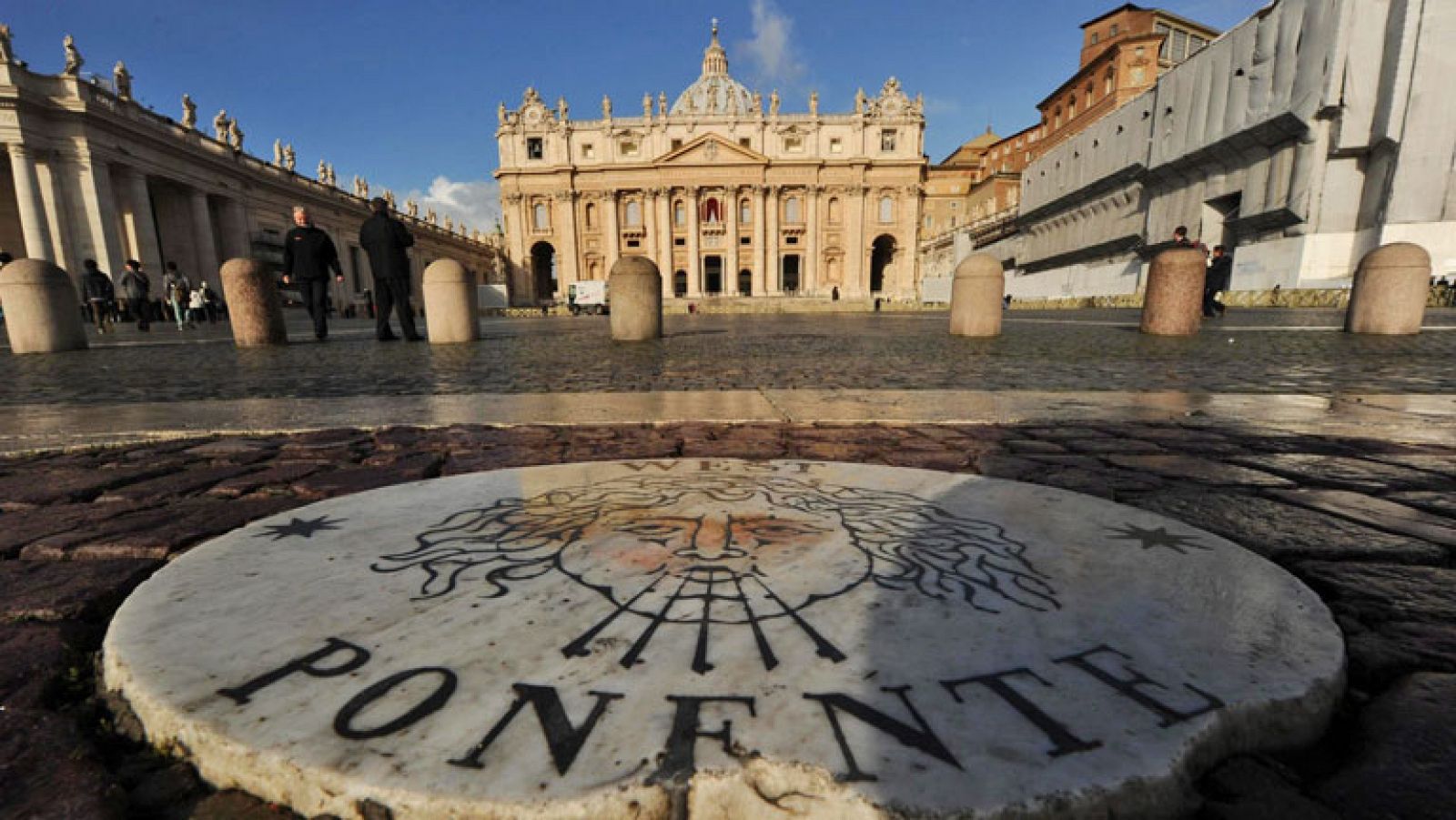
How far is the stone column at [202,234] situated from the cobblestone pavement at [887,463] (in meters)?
34.2

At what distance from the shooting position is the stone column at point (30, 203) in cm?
2189

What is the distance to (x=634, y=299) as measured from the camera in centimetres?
1016

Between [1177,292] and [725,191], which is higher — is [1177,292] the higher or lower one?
the lower one

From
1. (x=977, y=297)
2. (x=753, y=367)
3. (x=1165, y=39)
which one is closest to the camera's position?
(x=753, y=367)

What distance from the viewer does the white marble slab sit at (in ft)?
2.51

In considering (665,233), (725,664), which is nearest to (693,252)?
(665,233)

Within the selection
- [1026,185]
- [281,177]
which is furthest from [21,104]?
[1026,185]

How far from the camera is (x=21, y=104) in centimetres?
2153

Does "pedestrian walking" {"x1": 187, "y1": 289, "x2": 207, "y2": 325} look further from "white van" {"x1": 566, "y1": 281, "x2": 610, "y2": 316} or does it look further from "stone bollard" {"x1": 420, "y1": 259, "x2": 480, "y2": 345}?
"white van" {"x1": 566, "y1": 281, "x2": 610, "y2": 316}

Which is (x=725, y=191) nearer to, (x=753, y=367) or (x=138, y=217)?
(x=138, y=217)

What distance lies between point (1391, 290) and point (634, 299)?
10976 millimetres

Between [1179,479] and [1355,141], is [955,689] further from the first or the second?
[1355,141]

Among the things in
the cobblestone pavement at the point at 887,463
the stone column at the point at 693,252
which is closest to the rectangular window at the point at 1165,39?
the stone column at the point at 693,252

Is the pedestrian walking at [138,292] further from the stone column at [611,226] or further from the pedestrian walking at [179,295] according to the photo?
the stone column at [611,226]
